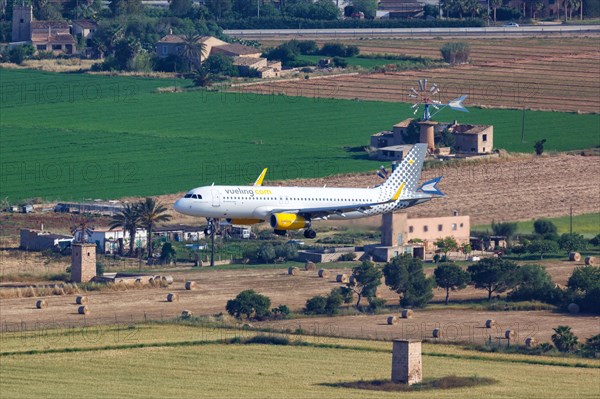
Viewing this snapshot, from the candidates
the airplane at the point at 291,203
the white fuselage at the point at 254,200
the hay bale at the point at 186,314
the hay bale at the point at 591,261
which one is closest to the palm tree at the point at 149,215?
the hay bale at the point at 186,314

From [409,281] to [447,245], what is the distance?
18.1m

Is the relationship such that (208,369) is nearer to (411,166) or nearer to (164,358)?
(164,358)

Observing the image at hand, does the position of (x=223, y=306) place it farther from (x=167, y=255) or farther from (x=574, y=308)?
(x=574, y=308)

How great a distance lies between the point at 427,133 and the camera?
623ft

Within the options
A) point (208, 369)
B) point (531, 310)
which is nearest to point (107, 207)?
point (531, 310)

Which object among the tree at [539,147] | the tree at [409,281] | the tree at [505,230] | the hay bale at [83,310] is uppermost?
the tree at [539,147]

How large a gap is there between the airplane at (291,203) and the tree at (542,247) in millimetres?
26767

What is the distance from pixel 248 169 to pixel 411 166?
4764 cm

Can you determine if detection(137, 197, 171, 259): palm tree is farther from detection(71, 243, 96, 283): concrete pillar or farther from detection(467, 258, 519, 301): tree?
detection(467, 258, 519, 301): tree

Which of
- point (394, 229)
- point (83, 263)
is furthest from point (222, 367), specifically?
point (394, 229)

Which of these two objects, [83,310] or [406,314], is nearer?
[83,310]

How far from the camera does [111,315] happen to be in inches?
4951

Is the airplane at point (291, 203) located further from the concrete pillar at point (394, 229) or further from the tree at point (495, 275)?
the concrete pillar at point (394, 229)

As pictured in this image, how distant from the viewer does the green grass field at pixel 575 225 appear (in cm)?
15962
